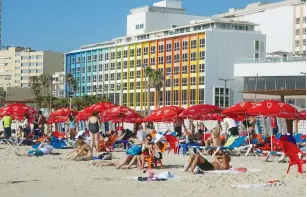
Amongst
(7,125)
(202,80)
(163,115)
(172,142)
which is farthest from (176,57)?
(172,142)

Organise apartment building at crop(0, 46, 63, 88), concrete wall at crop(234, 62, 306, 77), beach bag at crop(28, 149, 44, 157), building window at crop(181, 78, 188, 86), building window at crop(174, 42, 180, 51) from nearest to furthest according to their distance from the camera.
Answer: beach bag at crop(28, 149, 44, 157) < concrete wall at crop(234, 62, 306, 77) < building window at crop(181, 78, 188, 86) < building window at crop(174, 42, 180, 51) < apartment building at crop(0, 46, 63, 88)

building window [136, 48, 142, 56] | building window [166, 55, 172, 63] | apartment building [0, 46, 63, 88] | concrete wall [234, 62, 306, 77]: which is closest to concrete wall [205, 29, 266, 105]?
concrete wall [234, 62, 306, 77]

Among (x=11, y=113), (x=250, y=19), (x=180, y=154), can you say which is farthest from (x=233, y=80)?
(x=180, y=154)

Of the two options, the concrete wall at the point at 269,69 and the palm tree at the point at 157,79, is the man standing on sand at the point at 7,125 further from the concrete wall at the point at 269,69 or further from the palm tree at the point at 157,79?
the palm tree at the point at 157,79

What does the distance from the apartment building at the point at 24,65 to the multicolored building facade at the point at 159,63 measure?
4088cm

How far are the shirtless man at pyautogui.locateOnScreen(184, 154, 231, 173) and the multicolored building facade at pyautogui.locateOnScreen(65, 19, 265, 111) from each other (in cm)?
7456

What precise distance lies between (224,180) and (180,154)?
8999mm

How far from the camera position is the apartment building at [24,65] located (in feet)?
509

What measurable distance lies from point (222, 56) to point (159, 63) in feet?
37.1

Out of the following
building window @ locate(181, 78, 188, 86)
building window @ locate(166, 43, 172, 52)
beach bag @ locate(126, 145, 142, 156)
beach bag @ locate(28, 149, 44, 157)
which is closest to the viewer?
beach bag @ locate(126, 145, 142, 156)

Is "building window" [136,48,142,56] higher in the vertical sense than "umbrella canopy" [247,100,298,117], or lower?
higher

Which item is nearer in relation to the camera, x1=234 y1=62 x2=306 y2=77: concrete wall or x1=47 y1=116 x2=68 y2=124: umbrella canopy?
x1=47 y1=116 x2=68 y2=124: umbrella canopy

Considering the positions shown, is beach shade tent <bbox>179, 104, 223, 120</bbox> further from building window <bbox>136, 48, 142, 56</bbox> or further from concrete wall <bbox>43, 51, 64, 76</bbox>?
concrete wall <bbox>43, 51, 64, 76</bbox>

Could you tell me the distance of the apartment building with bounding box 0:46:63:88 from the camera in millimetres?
155125
